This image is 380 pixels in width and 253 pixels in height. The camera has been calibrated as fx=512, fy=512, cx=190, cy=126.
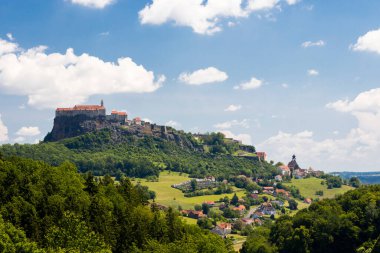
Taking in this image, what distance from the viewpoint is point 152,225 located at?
80.8m

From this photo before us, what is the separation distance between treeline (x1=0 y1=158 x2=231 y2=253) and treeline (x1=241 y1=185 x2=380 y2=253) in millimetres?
32472

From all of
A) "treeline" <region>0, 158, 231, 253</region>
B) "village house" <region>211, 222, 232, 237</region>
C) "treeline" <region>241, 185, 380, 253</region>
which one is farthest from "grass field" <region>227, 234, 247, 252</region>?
"treeline" <region>0, 158, 231, 253</region>

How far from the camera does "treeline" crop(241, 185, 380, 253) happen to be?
4459 inches

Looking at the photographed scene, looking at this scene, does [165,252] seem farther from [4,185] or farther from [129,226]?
[4,185]

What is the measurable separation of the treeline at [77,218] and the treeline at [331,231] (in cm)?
3247

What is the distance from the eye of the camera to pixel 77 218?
65.8 m

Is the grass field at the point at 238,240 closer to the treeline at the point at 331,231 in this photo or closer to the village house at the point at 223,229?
the village house at the point at 223,229

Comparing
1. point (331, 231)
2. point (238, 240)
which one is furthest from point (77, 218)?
point (238, 240)

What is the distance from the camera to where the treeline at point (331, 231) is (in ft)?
372

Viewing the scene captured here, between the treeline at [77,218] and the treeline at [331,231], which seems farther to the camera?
the treeline at [331,231]

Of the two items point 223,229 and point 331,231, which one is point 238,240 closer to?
point 223,229

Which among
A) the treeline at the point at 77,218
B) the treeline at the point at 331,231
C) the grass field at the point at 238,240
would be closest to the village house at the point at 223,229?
the grass field at the point at 238,240

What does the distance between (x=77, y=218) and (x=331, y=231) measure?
68246 mm

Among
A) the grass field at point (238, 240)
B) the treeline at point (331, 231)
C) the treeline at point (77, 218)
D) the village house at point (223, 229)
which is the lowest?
the grass field at point (238, 240)
